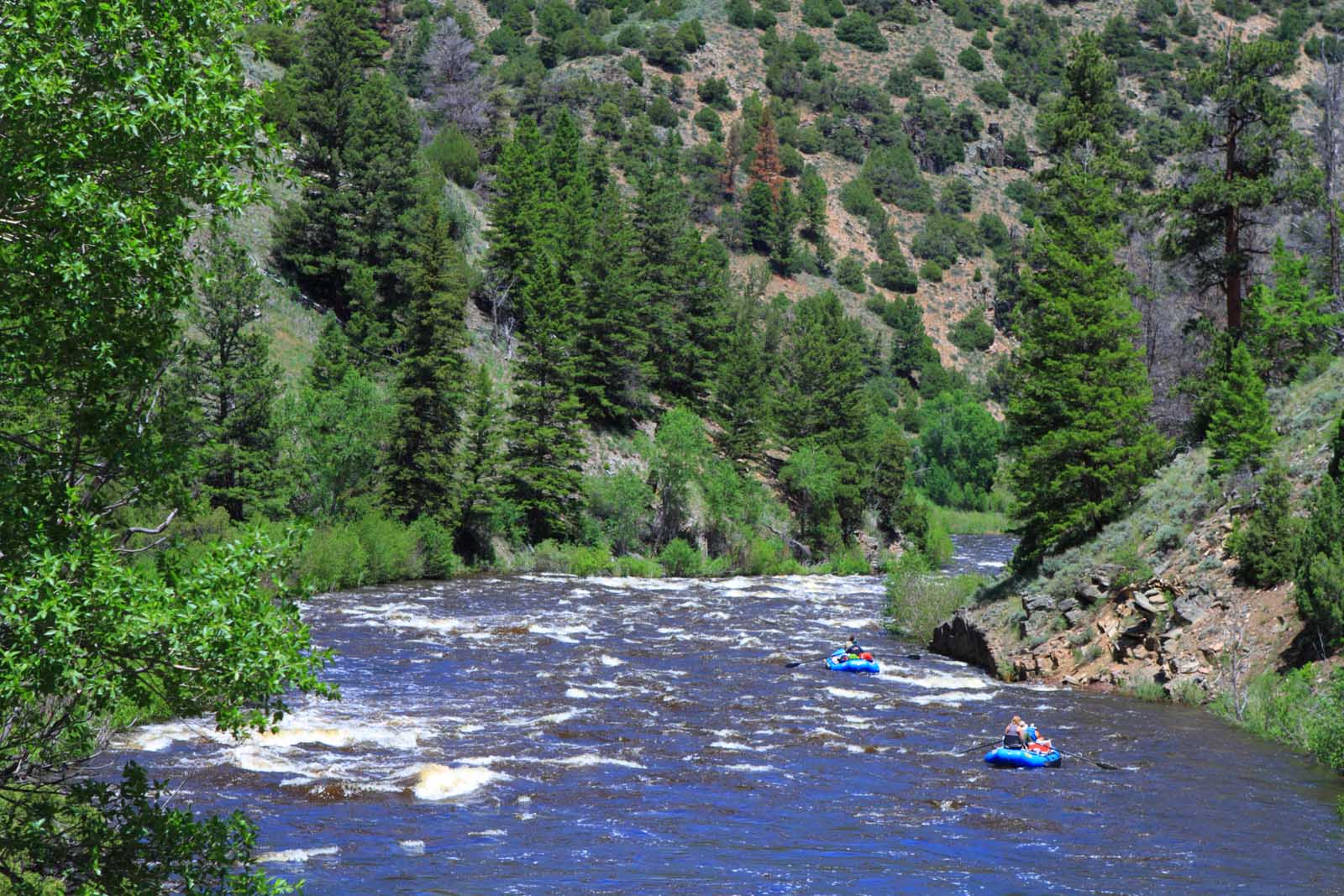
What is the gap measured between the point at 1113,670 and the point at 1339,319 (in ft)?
52.0

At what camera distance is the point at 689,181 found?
5546 inches

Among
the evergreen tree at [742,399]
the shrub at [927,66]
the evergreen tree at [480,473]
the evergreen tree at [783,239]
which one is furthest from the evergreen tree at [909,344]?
the evergreen tree at [480,473]

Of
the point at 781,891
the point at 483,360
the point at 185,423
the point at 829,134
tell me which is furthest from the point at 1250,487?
the point at 829,134

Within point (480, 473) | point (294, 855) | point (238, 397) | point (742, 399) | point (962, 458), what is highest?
point (742, 399)

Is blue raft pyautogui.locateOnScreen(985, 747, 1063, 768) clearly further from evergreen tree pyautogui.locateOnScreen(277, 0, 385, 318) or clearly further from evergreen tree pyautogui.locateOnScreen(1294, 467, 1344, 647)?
evergreen tree pyautogui.locateOnScreen(277, 0, 385, 318)

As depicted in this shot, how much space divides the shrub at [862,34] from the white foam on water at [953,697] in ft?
570

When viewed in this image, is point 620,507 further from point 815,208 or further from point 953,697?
point 815,208

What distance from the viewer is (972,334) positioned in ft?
457

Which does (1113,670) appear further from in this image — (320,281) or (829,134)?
(829,134)

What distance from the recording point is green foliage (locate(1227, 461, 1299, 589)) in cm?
2753

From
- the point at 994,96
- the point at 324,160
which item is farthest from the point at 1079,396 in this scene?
the point at 994,96

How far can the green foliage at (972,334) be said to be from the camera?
139 meters

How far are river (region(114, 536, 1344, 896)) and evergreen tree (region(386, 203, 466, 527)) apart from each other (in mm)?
22429

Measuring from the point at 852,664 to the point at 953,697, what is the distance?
3838mm
